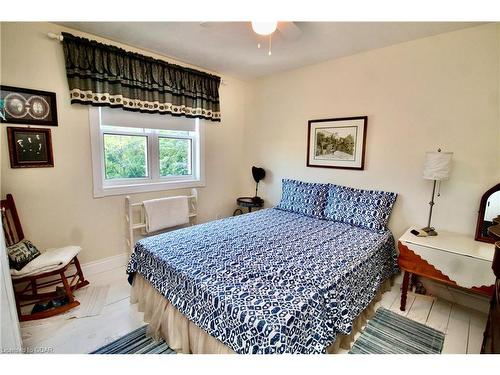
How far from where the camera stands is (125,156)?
273 cm

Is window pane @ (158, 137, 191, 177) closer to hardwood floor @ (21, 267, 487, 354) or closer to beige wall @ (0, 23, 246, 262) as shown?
beige wall @ (0, 23, 246, 262)

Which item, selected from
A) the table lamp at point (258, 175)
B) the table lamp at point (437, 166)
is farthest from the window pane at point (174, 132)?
the table lamp at point (437, 166)

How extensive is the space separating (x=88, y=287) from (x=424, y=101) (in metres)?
3.64

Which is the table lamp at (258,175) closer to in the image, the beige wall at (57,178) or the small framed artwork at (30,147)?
the beige wall at (57,178)

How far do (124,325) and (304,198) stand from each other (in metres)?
2.16

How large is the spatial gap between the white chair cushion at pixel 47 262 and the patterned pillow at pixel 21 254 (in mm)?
37

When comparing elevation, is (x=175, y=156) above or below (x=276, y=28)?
below

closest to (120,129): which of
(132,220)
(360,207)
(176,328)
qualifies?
(132,220)

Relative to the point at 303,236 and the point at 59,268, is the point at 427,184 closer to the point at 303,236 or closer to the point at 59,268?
the point at 303,236

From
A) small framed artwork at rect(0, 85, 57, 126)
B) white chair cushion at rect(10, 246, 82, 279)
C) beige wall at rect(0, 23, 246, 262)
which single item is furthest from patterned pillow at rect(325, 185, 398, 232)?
small framed artwork at rect(0, 85, 57, 126)

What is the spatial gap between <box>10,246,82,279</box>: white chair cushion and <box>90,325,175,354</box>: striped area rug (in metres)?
0.79

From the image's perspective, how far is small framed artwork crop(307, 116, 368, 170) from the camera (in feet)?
8.79

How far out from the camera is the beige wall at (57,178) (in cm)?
198

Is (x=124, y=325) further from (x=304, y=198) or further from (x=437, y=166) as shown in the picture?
(x=437, y=166)
